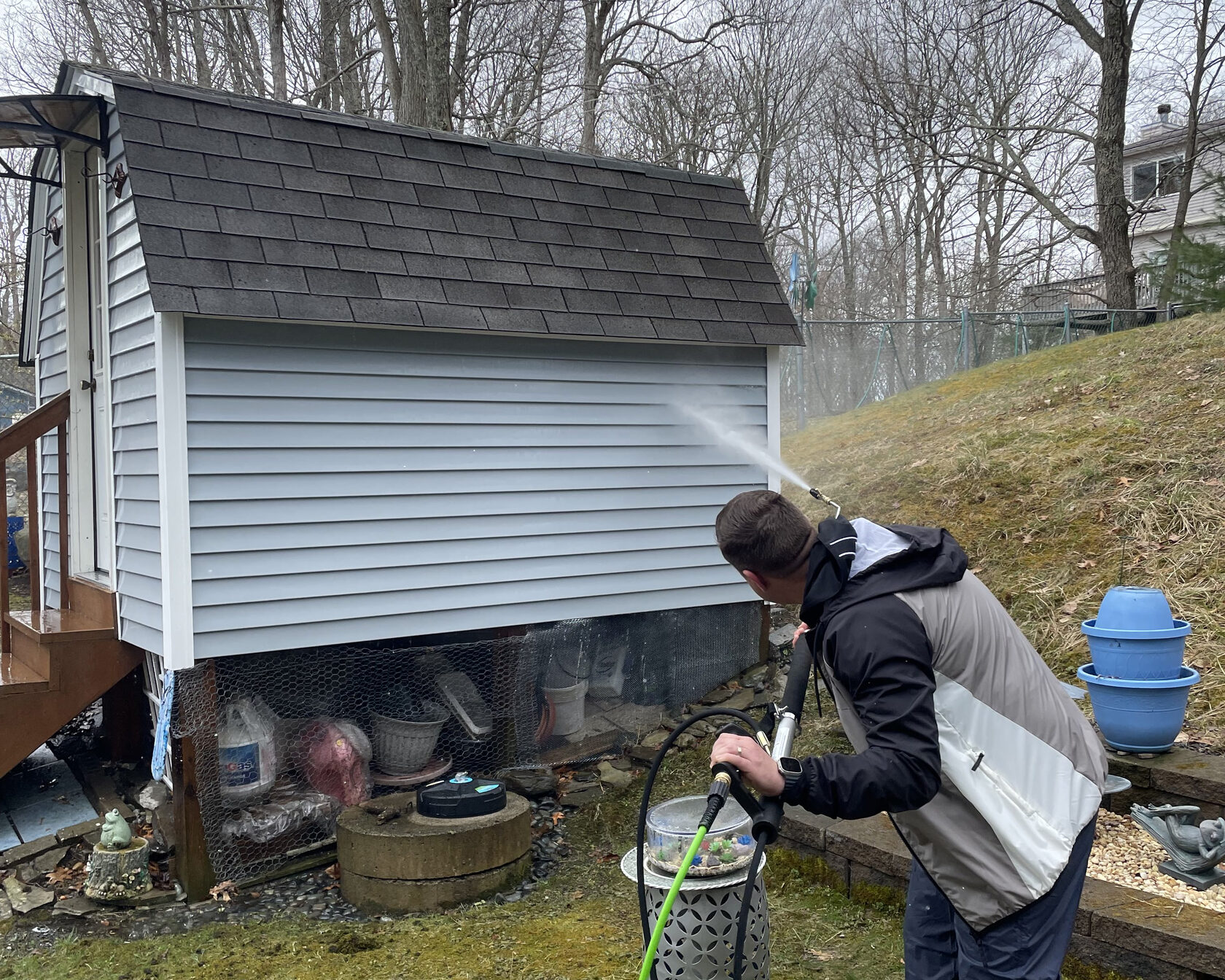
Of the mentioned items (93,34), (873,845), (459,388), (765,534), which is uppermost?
(93,34)

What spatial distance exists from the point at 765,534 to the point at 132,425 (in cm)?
449

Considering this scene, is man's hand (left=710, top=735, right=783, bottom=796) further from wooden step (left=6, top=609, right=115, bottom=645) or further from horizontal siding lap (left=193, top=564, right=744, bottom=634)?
wooden step (left=6, top=609, right=115, bottom=645)

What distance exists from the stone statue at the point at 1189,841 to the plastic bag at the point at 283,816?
4202 millimetres

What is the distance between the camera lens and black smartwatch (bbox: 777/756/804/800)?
2086mm

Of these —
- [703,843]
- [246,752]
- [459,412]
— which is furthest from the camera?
[459,412]

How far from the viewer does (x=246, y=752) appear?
5.57 m

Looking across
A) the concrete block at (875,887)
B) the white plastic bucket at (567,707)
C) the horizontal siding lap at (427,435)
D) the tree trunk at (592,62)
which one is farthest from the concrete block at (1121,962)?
the tree trunk at (592,62)

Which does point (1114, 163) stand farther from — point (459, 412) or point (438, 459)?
point (438, 459)

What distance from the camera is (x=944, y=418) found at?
11539 millimetres

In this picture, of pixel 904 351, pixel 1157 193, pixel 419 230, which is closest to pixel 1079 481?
pixel 419 230

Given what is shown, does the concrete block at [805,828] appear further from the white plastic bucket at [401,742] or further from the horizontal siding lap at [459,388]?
the horizontal siding lap at [459,388]

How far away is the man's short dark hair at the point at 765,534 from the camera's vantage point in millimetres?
2344

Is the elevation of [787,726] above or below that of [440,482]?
below

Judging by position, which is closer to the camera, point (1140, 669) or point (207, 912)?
point (1140, 669)
